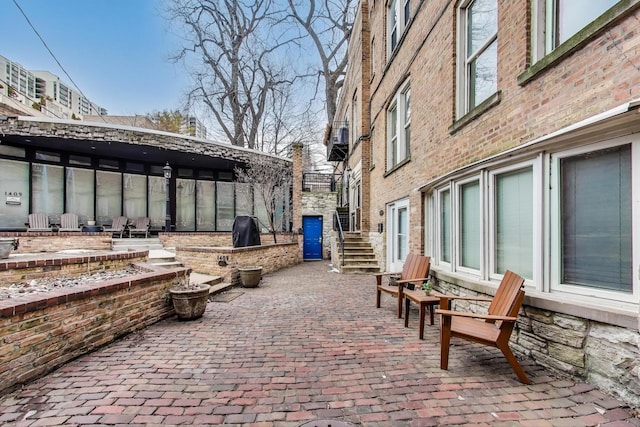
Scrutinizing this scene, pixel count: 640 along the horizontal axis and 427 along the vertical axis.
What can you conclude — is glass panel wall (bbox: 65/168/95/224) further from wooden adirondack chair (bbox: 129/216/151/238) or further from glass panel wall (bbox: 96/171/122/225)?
wooden adirondack chair (bbox: 129/216/151/238)

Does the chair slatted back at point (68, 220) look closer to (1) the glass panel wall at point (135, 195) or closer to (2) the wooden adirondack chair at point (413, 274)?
(1) the glass panel wall at point (135, 195)

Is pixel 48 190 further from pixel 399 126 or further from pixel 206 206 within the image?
pixel 399 126

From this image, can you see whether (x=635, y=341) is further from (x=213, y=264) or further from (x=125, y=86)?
(x=125, y=86)

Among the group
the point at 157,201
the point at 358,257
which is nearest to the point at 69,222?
the point at 157,201

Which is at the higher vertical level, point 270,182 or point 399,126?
point 399,126

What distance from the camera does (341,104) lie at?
17578 millimetres

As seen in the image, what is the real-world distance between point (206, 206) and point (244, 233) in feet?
21.7

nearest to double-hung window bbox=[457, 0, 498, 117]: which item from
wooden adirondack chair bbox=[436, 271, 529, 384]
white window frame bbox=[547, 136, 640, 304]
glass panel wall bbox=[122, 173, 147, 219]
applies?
white window frame bbox=[547, 136, 640, 304]

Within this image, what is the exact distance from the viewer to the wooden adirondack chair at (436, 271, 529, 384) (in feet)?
9.17

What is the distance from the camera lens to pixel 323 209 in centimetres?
1466

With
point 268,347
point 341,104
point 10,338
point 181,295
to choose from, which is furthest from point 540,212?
point 341,104

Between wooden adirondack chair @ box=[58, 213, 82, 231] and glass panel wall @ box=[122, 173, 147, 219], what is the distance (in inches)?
76.1

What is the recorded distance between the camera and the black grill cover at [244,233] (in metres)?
9.37

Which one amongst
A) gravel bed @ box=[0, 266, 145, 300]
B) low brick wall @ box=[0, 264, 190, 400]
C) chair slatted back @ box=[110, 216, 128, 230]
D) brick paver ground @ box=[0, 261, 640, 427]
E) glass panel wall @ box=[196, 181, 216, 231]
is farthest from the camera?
glass panel wall @ box=[196, 181, 216, 231]
